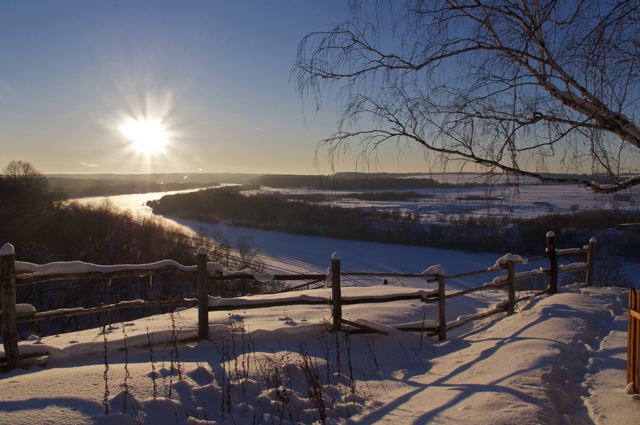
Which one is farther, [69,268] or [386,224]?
[386,224]

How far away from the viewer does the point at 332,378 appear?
5629mm

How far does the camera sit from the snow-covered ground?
416 centimetres

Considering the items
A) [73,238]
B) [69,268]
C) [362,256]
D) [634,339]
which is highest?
[69,268]

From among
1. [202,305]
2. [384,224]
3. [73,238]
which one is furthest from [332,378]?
[384,224]

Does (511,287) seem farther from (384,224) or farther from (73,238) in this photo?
(384,224)

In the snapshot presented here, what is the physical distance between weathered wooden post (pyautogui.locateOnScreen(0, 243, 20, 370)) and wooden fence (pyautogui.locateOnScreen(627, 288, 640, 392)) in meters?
6.43

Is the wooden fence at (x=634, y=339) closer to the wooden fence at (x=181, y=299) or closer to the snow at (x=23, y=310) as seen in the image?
the wooden fence at (x=181, y=299)

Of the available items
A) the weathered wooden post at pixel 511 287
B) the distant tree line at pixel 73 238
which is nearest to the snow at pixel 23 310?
the weathered wooden post at pixel 511 287

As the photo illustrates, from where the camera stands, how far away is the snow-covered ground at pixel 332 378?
4.16 metres

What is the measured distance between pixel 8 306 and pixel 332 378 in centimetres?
382

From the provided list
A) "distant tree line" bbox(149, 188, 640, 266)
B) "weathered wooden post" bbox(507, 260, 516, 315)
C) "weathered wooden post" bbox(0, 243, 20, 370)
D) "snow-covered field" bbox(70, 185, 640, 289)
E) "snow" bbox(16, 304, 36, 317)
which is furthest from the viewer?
"distant tree line" bbox(149, 188, 640, 266)

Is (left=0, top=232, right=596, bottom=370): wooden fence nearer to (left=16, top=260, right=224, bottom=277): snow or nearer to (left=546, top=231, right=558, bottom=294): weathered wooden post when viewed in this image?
(left=16, top=260, right=224, bottom=277): snow

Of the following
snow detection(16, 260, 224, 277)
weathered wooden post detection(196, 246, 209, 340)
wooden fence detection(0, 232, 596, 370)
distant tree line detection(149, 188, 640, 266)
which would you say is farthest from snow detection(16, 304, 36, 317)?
distant tree line detection(149, 188, 640, 266)

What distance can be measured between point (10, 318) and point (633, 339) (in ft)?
21.6
